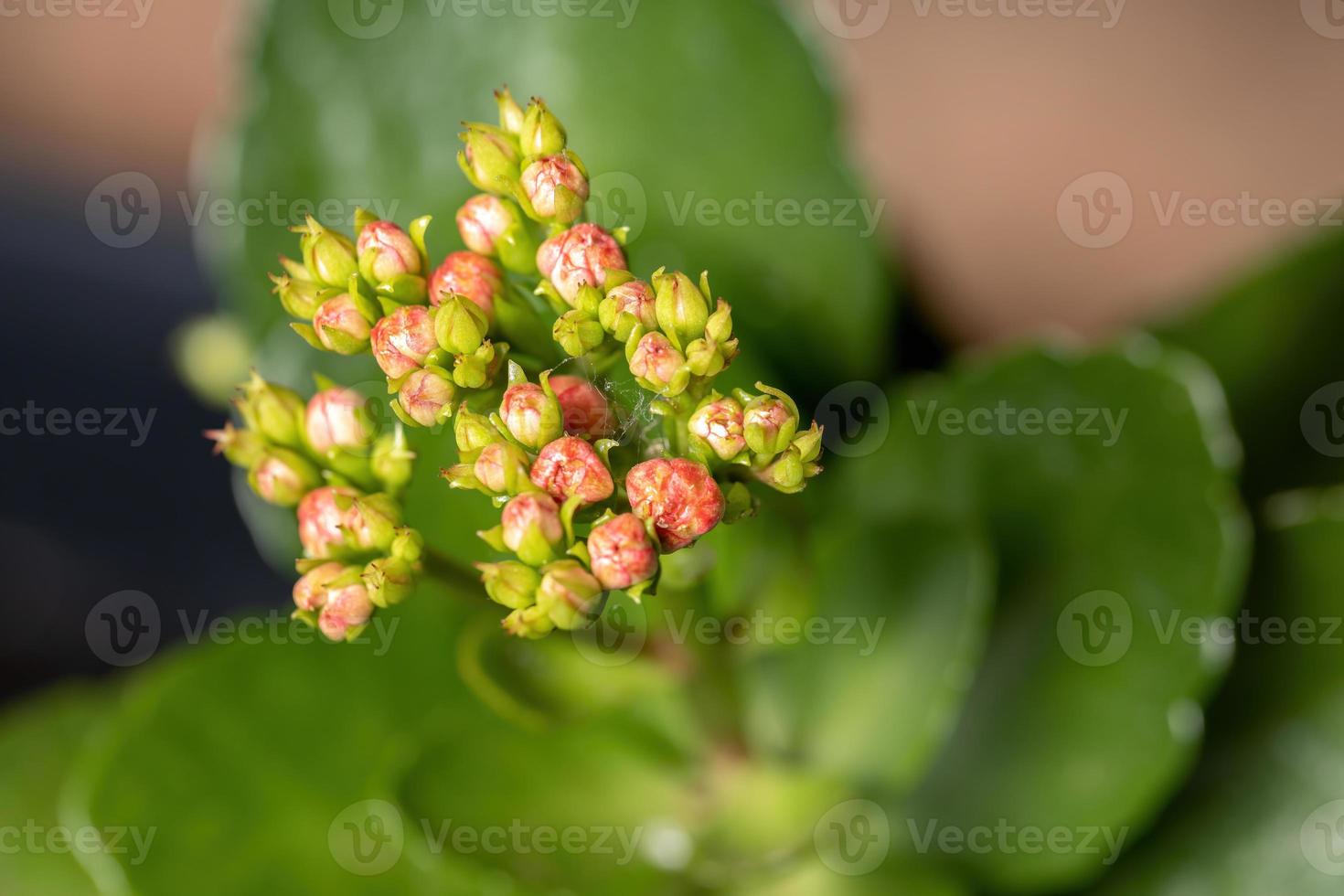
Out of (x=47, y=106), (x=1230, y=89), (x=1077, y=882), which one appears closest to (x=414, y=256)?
(x=1077, y=882)

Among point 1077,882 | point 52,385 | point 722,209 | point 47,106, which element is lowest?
point 1077,882

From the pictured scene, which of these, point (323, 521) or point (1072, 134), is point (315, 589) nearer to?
point (323, 521)

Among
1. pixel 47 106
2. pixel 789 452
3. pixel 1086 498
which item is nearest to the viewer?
pixel 789 452

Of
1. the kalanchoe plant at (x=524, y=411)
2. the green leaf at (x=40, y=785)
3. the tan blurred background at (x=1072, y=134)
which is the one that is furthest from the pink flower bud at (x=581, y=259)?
the tan blurred background at (x=1072, y=134)

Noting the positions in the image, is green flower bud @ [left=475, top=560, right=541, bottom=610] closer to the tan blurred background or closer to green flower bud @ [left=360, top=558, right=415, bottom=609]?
green flower bud @ [left=360, top=558, right=415, bottom=609]

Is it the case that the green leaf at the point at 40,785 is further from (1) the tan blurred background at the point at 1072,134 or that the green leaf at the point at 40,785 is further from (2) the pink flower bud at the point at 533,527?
(1) the tan blurred background at the point at 1072,134

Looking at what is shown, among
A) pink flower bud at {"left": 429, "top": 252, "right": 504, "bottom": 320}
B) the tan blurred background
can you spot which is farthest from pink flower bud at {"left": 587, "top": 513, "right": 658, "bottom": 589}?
the tan blurred background

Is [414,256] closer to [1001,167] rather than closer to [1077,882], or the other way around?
[1077,882]
